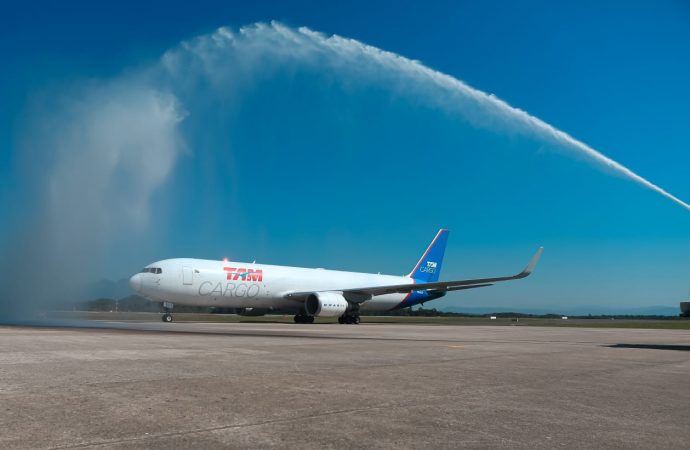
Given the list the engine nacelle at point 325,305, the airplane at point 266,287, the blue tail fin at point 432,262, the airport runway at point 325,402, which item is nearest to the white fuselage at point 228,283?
the airplane at point 266,287

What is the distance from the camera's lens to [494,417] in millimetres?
6254

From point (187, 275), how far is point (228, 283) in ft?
10.3

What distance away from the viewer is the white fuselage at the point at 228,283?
3688cm


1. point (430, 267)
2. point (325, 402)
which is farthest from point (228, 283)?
point (325, 402)

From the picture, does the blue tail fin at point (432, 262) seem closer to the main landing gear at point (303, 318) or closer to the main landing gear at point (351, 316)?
the main landing gear at point (351, 316)

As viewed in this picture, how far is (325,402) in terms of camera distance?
6789 millimetres

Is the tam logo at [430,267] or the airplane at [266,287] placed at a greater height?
the tam logo at [430,267]

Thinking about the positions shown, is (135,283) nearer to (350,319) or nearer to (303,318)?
(303,318)

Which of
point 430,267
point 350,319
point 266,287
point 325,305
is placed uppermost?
point 430,267

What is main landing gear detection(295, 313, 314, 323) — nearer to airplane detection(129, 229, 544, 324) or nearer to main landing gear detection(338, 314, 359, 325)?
airplane detection(129, 229, 544, 324)

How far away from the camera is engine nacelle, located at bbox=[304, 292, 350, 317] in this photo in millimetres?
40594

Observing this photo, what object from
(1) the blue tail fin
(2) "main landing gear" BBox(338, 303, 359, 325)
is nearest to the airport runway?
(2) "main landing gear" BBox(338, 303, 359, 325)

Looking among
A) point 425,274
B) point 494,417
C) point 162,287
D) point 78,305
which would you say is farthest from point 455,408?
point 425,274

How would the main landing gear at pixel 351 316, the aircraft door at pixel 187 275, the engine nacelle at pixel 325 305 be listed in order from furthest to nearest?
1. the main landing gear at pixel 351 316
2. the engine nacelle at pixel 325 305
3. the aircraft door at pixel 187 275
